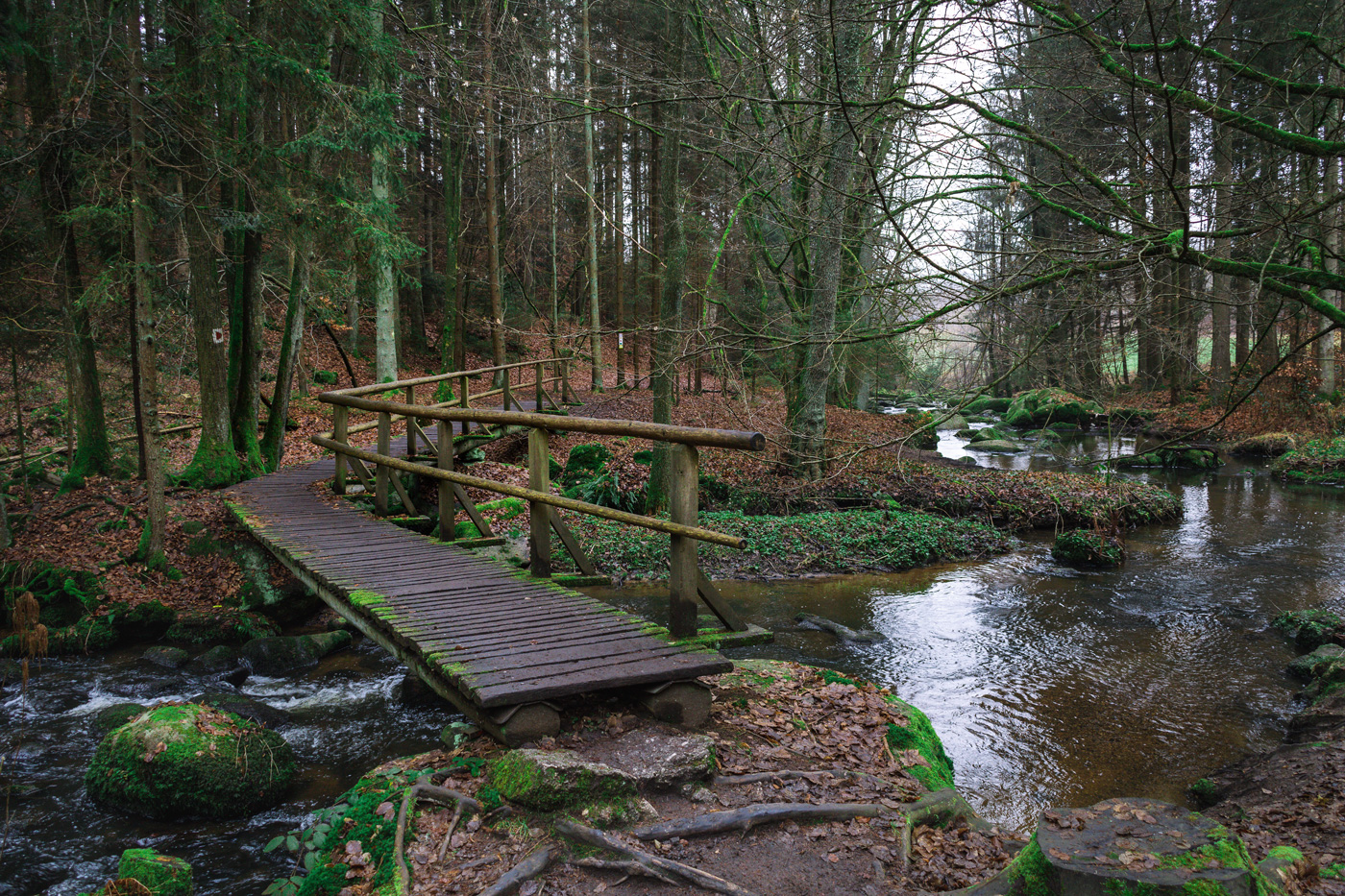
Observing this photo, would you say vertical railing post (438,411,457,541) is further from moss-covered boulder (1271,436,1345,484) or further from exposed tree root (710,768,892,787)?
moss-covered boulder (1271,436,1345,484)

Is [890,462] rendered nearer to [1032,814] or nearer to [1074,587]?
[1074,587]

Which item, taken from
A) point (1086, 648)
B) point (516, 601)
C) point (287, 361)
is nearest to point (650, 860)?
point (516, 601)

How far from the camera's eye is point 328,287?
47.6 ft

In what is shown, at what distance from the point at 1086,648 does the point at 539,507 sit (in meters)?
6.41

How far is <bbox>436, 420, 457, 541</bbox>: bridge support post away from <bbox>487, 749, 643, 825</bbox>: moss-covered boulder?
4.21 m

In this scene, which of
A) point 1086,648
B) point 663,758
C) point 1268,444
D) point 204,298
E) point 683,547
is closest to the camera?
point 663,758

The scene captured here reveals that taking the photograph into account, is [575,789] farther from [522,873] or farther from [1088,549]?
[1088,549]

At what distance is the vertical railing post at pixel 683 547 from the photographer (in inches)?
178

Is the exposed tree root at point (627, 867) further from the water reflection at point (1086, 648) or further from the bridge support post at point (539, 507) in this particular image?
the water reflection at point (1086, 648)

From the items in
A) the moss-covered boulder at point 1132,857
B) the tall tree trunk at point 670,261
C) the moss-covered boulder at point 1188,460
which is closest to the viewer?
the moss-covered boulder at point 1132,857

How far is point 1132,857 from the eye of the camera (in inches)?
109

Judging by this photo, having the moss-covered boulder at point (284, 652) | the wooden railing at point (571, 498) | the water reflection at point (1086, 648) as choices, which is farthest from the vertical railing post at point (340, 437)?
the water reflection at point (1086, 648)

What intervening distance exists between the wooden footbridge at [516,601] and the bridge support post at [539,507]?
0.04ft

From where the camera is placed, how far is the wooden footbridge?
13.7 feet
